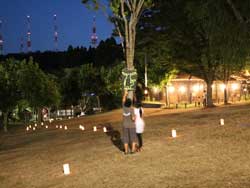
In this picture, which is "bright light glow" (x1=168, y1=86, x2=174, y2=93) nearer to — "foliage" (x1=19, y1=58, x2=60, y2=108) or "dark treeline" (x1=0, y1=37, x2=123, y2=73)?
"foliage" (x1=19, y1=58, x2=60, y2=108)

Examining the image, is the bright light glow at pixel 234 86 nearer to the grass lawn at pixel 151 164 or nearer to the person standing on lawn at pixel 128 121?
the grass lawn at pixel 151 164

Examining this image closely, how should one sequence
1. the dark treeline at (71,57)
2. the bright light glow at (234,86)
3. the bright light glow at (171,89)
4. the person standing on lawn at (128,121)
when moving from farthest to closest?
the dark treeline at (71,57) < the bright light glow at (234,86) < the bright light glow at (171,89) < the person standing on lawn at (128,121)

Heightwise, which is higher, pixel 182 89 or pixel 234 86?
pixel 234 86

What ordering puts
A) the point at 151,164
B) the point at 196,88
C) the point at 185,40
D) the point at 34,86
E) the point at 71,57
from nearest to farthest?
the point at 151,164
the point at 185,40
the point at 196,88
the point at 34,86
the point at 71,57

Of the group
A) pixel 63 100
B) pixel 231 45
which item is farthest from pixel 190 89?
pixel 231 45

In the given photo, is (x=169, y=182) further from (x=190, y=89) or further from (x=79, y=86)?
(x=79, y=86)

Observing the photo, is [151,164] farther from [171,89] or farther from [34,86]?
[34,86]

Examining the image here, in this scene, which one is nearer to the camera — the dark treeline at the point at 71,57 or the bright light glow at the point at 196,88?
the bright light glow at the point at 196,88

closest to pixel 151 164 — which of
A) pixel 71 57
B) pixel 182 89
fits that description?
pixel 182 89

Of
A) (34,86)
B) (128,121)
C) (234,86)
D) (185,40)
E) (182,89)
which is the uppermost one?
(185,40)

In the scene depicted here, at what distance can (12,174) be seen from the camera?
13.7 meters

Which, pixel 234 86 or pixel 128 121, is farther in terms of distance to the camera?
pixel 234 86

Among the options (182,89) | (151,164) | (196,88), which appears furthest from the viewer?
(196,88)

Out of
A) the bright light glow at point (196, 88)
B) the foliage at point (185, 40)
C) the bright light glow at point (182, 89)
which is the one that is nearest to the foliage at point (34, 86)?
the bright light glow at point (182, 89)
